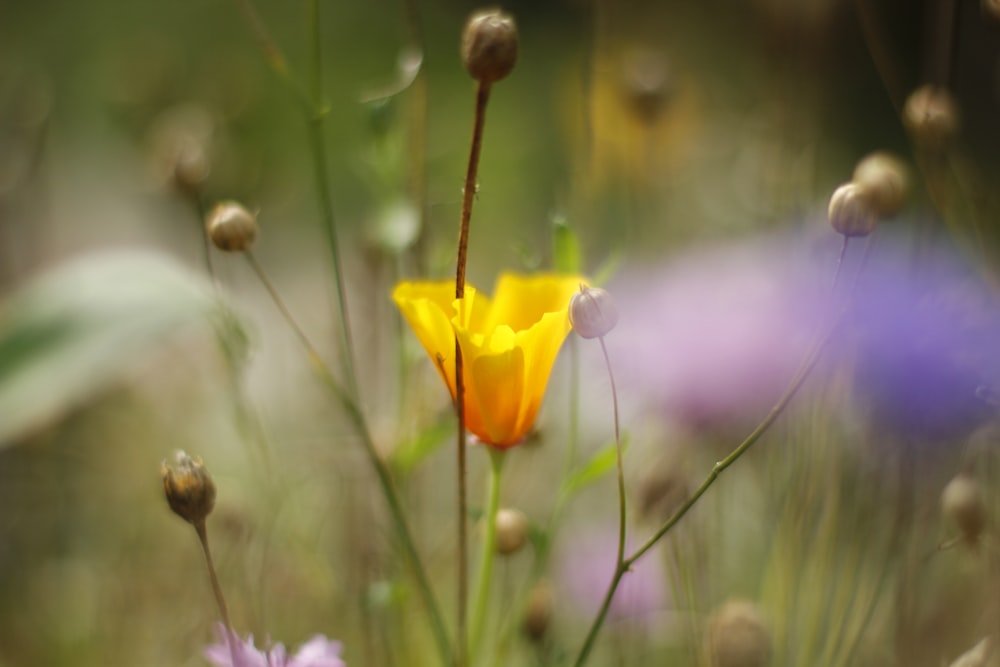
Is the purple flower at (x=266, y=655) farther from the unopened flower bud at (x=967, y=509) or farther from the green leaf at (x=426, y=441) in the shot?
the unopened flower bud at (x=967, y=509)

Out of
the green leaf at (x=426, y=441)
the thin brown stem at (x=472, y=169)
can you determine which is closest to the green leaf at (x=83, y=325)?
the green leaf at (x=426, y=441)

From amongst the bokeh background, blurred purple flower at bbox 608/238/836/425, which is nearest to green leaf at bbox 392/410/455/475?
the bokeh background

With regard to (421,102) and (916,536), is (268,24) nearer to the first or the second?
(421,102)

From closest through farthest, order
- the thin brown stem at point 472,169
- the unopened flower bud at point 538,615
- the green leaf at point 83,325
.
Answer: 1. the thin brown stem at point 472,169
2. the unopened flower bud at point 538,615
3. the green leaf at point 83,325

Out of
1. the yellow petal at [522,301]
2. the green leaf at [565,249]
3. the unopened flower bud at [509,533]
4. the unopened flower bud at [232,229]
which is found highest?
the unopened flower bud at [232,229]

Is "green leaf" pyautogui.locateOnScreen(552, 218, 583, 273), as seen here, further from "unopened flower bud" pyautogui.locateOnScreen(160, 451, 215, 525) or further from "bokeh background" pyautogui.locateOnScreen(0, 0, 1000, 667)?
"unopened flower bud" pyautogui.locateOnScreen(160, 451, 215, 525)

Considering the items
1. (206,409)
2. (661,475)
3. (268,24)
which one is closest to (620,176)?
(206,409)

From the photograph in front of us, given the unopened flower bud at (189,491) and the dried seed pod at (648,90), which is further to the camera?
the dried seed pod at (648,90)
